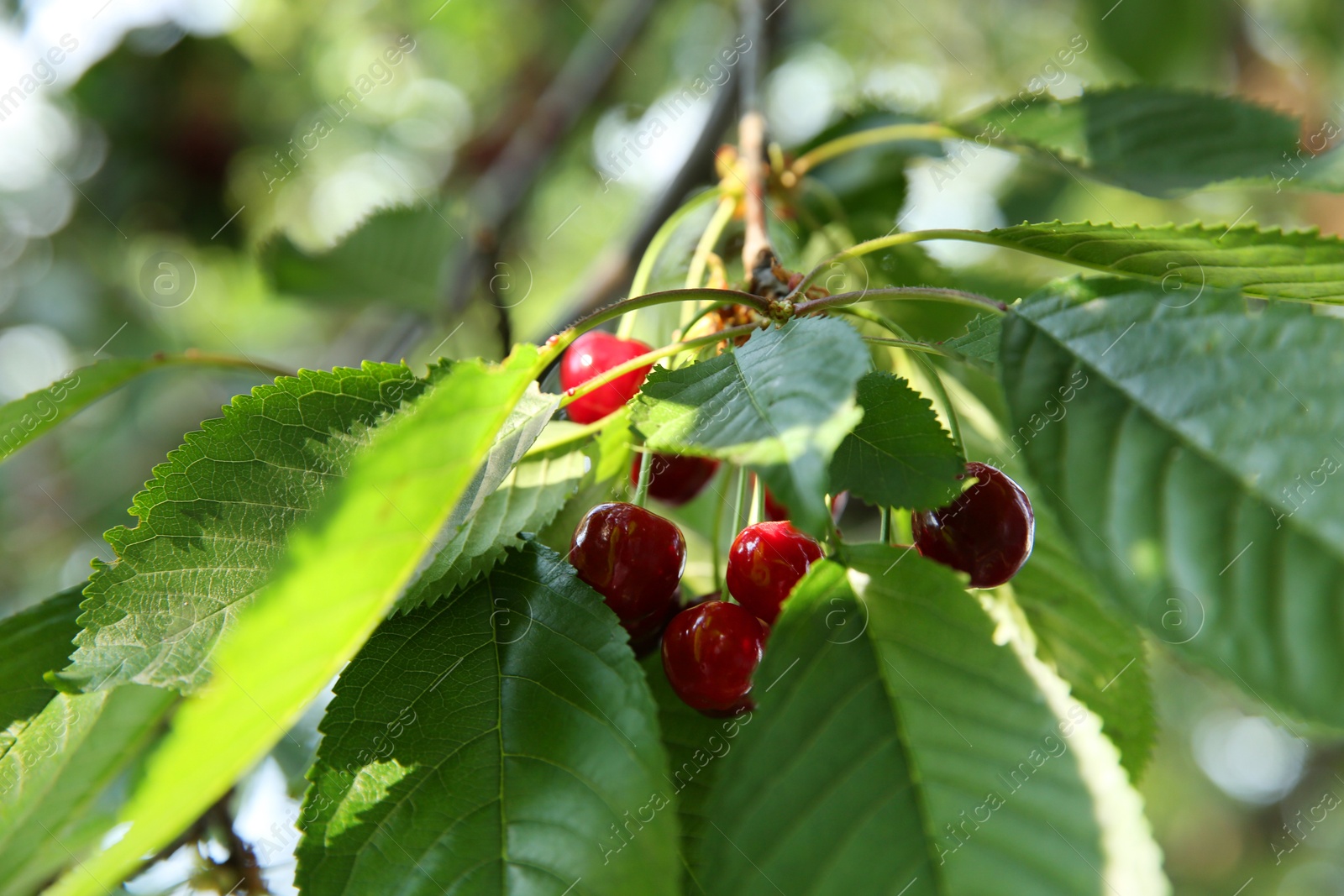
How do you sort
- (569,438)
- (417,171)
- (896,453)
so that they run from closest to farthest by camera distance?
(896,453) → (569,438) → (417,171)

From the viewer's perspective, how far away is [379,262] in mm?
1977

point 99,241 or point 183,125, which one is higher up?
point 99,241

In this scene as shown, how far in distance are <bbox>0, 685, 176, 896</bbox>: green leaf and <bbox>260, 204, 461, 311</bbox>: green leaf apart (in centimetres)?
119

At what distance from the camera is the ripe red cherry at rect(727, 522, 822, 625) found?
2.75 ft

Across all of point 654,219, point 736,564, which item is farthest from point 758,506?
point 654,219

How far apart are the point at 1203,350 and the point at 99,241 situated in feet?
13.0

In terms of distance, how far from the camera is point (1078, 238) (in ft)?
2.76

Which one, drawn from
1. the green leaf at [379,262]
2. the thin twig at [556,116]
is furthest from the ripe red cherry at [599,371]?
the thin twig at [556,116]

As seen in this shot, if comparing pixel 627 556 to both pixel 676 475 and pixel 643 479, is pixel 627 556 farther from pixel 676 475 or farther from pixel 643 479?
pixel 676 475

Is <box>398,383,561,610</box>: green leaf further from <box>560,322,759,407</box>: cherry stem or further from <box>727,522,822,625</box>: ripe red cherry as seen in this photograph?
<box>727,522,822,625</box>: ripe red cherry

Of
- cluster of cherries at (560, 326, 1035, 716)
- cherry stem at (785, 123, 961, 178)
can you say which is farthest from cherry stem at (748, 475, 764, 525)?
cherry stem at (785, 123, 961, 178)

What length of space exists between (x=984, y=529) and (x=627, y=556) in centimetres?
34

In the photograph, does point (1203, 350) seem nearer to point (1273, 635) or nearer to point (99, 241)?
point (1273, 635)

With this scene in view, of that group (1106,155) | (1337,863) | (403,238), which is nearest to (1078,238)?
(1106,155)
